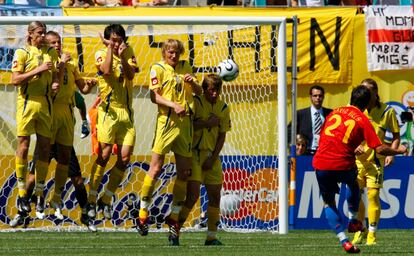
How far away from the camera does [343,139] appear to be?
12.7 metres

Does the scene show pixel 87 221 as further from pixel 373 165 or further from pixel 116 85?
pixel 373 165

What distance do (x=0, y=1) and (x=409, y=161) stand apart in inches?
264

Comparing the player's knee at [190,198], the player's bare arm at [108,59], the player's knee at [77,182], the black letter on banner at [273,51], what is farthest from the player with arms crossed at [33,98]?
the black letter on banner at [273,51]

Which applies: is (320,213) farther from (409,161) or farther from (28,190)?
(28,190)

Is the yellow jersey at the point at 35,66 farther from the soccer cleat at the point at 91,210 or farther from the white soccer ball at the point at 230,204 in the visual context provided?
the white soccer ball at the point at 230,204

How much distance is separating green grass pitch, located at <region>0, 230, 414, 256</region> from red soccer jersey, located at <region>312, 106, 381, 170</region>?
924 millimetres

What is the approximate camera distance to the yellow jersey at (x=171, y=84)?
13734mm

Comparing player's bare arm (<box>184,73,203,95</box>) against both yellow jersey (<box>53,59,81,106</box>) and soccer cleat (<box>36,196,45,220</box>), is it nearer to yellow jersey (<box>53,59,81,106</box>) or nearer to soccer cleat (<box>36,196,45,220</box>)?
yellow jersey (<box>53,59,81,106</box>)

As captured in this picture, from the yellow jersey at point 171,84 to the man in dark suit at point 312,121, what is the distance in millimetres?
4456

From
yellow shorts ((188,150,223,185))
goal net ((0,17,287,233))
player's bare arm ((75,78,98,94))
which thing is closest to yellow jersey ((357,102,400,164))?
goal net ((0,17,287,233))

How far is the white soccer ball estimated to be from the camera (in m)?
17.0

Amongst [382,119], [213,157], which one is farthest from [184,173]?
[382,119]

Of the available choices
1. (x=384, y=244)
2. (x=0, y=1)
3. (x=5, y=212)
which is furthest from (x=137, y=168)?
(x=384, y=244)

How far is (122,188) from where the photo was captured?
1738 centimetres
